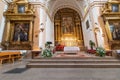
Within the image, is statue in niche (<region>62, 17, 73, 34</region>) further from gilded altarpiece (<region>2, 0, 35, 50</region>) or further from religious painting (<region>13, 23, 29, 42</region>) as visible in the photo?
religious painting (<region>13, 23, 29, 42</region>)

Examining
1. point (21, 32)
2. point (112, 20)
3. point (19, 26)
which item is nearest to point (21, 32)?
point (21, 32)

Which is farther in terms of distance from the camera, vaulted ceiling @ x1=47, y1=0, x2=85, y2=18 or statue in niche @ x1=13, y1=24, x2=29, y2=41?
vaulted ceiling @ x1=47, y1=0, x2=85, y2=18

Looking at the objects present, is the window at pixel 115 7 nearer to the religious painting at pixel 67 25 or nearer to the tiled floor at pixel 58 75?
the religious painting at pixel 67 25

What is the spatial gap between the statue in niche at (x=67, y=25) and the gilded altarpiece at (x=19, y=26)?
23.0 feet

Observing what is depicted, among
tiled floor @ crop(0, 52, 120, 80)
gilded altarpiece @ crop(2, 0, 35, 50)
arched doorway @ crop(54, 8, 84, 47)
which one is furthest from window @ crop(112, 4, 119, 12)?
tiled floor @ crop(0, 52, 120, 80)

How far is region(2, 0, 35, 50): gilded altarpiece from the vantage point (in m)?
9.84

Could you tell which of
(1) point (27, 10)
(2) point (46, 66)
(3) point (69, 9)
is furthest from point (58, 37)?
(2) point (46, 66)

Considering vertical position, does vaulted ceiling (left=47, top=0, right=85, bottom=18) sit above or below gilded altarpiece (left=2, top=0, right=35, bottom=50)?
above

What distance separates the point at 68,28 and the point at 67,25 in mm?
471

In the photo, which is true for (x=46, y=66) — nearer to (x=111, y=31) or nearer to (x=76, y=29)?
(x=111, y=31)

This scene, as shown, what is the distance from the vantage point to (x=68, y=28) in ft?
55.0

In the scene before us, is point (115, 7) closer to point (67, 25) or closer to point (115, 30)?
point (115, 30)

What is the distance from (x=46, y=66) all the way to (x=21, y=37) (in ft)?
16.7

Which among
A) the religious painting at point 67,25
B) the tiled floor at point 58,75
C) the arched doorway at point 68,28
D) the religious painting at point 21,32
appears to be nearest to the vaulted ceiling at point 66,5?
the arched doorway at point 68,28
